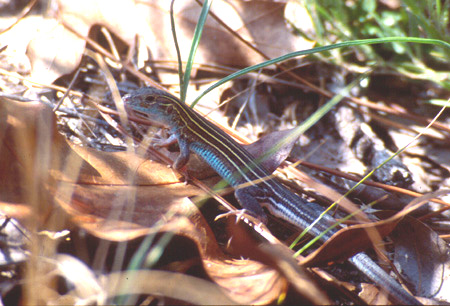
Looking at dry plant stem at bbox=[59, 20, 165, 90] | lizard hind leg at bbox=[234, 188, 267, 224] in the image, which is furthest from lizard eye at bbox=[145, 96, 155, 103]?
lizard hind leg at bbox=[234, 188, 267, 224]

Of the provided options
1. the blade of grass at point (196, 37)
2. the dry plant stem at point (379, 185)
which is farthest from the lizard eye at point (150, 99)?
the dry plant stem at point (379, 185)

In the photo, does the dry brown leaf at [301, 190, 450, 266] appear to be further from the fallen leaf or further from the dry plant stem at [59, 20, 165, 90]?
the dry plant stem at [59, 20, 165, 90]

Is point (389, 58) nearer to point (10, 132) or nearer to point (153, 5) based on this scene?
point (153, 5)

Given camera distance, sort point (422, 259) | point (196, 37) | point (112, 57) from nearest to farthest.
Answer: point (422, 259), point (196, 37), point (112, 57)

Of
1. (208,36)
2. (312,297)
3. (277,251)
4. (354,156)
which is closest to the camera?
(312,297)

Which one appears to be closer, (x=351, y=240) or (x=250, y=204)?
(x=351, y=240)

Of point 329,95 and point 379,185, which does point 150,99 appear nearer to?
point 329,95

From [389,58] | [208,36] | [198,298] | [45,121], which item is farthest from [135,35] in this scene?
[198,298]

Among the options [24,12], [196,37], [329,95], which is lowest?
[329,95]

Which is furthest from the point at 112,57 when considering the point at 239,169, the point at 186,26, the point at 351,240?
the point at 351,240
